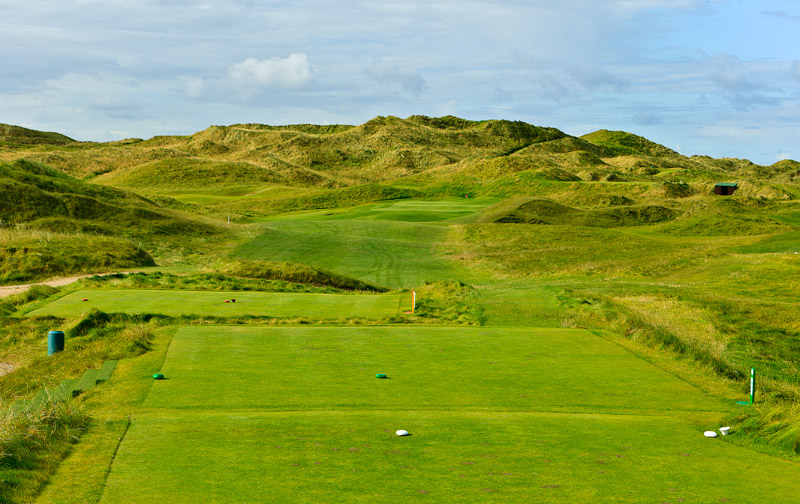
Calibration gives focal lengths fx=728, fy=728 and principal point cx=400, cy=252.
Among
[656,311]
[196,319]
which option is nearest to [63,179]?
[196,319]

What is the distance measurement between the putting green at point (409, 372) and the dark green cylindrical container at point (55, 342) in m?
2.40

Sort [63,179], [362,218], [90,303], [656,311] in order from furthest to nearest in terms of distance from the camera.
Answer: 1. [362,218]
2. [63,179]
3. [656,311]
4. [90,303]

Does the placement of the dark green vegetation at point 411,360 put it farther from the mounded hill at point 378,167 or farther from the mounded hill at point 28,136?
the mounded hill at point 28,136

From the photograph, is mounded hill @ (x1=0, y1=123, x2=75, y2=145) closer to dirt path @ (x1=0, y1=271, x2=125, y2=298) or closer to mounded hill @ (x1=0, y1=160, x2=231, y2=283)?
mounded hill @ (x1=0, y1=160, x2=231, y2=283)

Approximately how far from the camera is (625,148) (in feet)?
634

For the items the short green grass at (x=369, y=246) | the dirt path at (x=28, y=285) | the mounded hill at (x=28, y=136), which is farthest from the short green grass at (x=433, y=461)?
the mounded hill at (x=28, y=136)

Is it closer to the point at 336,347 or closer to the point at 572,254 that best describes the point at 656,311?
the point at 336,347

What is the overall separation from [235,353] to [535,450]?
7.20 meters

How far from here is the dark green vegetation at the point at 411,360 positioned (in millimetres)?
7793

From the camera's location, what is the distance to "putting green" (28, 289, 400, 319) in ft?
64.3

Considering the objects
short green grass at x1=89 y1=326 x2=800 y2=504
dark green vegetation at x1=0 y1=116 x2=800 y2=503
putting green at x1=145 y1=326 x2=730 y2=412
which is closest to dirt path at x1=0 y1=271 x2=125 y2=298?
dark green vegetation at x1=0 y1=116 x2=800 y2=503

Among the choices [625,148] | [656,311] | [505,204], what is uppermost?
[625,148]

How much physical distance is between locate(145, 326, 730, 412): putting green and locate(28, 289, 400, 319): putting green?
10.1ft

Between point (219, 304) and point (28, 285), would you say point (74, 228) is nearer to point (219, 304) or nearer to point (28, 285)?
point (28, 285)
